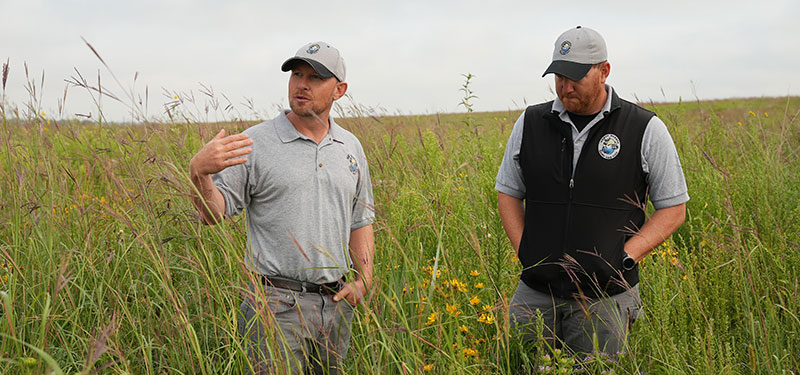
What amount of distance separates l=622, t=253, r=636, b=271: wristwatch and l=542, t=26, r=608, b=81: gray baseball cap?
81 centimetres

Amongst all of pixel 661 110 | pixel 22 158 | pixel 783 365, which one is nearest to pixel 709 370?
pixel 783 365

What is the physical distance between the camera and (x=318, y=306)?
222cm

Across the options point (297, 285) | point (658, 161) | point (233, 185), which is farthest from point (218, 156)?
point (658, 161)

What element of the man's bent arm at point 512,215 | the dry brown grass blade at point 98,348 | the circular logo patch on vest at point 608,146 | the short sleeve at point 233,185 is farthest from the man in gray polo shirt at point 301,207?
the circular logo patch on vest at point 608,146

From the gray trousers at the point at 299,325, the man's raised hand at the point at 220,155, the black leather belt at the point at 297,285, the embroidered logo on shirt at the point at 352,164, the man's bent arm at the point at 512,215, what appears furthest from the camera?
the man's bent arm at the point at 512,215

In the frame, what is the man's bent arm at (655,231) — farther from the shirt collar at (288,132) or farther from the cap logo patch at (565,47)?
the shirt collar at (288,132)

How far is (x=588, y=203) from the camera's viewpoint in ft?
8.13

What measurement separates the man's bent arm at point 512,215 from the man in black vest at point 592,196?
100 mm

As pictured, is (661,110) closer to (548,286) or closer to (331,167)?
(548,286)

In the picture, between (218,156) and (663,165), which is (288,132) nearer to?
(218,156)

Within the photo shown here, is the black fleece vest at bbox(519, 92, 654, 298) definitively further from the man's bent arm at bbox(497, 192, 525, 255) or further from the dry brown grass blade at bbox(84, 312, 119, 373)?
the dry brown grass blade at bbox(84, 312, 119, 373)

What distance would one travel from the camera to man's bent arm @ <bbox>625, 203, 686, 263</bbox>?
2.43 meters

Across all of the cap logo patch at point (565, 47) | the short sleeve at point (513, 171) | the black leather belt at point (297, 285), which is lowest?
the black leather belt at point (297, 285)

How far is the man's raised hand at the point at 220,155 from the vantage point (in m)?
1.84
